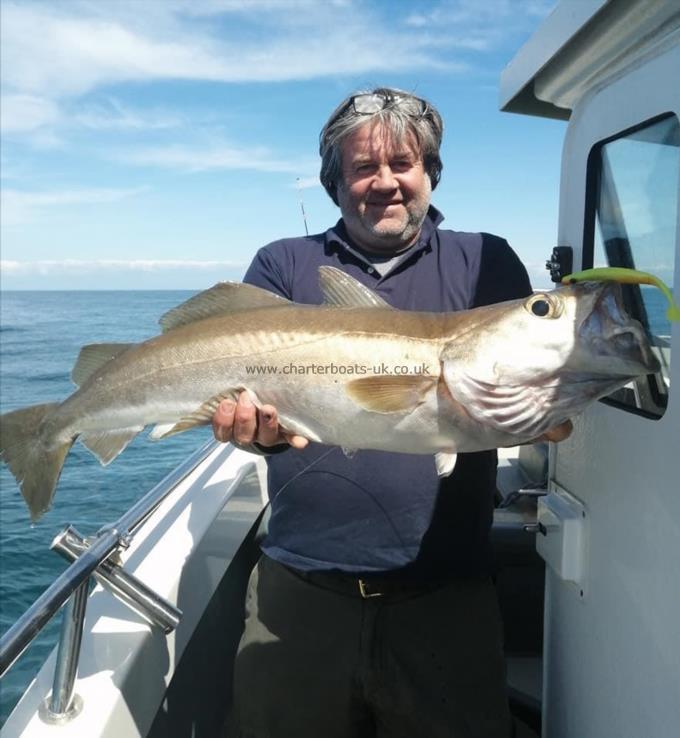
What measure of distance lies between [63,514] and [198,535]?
8854mm

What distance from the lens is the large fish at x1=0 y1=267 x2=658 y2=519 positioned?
2113 millimetres

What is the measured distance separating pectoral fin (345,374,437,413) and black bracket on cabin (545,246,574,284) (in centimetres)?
91

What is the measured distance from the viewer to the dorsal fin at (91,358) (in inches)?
123

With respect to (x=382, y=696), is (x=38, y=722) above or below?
above

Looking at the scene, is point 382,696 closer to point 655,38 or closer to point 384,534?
point 384,534

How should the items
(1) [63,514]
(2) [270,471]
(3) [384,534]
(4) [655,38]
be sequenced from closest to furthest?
(4) [655,38]
(3) [384,534]
(2) [270,471]
(1) [63,514]

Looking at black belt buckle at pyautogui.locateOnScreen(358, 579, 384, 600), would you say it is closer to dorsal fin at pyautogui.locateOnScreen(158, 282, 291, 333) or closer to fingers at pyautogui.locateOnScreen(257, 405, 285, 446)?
fingers at pyautogui.locateOnScreen(257, 405, 285, 446)

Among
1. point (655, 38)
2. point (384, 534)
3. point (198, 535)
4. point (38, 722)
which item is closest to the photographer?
point (655, 38)

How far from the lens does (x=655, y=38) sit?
86.2 inches

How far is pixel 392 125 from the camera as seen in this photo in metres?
3.13

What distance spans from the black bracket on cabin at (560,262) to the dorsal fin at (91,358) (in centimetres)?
194

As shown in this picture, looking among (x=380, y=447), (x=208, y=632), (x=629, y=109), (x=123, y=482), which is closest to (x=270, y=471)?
(x=380, y=447)

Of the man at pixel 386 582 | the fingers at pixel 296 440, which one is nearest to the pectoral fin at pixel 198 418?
the man at pixel 386 582

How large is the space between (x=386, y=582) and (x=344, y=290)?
1262 mm
